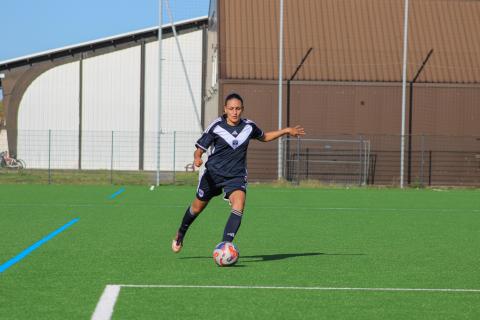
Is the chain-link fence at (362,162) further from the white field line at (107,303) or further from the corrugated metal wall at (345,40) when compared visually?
the white field line at (107,303)

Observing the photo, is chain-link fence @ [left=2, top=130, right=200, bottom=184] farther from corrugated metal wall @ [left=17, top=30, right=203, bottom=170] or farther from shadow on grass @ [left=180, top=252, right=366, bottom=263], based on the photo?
shadow on grass @ [left=180, top=252, right=366, bottom=263]

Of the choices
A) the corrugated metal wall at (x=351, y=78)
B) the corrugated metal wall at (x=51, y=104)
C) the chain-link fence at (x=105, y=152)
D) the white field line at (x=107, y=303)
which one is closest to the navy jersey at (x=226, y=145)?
the white field line at (x=107, y=303)

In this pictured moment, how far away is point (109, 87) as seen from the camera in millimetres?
46906

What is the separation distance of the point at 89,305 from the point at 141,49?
136 ft

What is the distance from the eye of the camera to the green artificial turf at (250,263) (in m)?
6.73

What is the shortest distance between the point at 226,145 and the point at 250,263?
4.50ft

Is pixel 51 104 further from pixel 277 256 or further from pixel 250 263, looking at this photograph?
Answer: pixel 250 263

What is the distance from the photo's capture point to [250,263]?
9.61 meters

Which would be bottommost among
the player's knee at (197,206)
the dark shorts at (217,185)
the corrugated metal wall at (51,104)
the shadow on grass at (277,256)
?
the shadow on grass at (277,256)

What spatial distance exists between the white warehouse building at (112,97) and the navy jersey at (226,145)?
36.1m

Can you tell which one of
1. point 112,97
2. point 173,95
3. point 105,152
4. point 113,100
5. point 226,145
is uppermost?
point 173,95

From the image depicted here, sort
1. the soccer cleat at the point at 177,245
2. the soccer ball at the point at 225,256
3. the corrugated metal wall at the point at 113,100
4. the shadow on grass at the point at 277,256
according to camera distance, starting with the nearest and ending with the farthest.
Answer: the soccer ball at the point at 225,256 → the shadow on grass at the point at 277,256 → the soccer cleat at the point at 177,245 → the corrugated metal wall at the point at 113,100

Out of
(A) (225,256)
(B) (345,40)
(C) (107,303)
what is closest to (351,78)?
(B) (345,40)

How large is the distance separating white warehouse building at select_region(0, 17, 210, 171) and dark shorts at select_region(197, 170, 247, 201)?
A: 35865 millimetres
